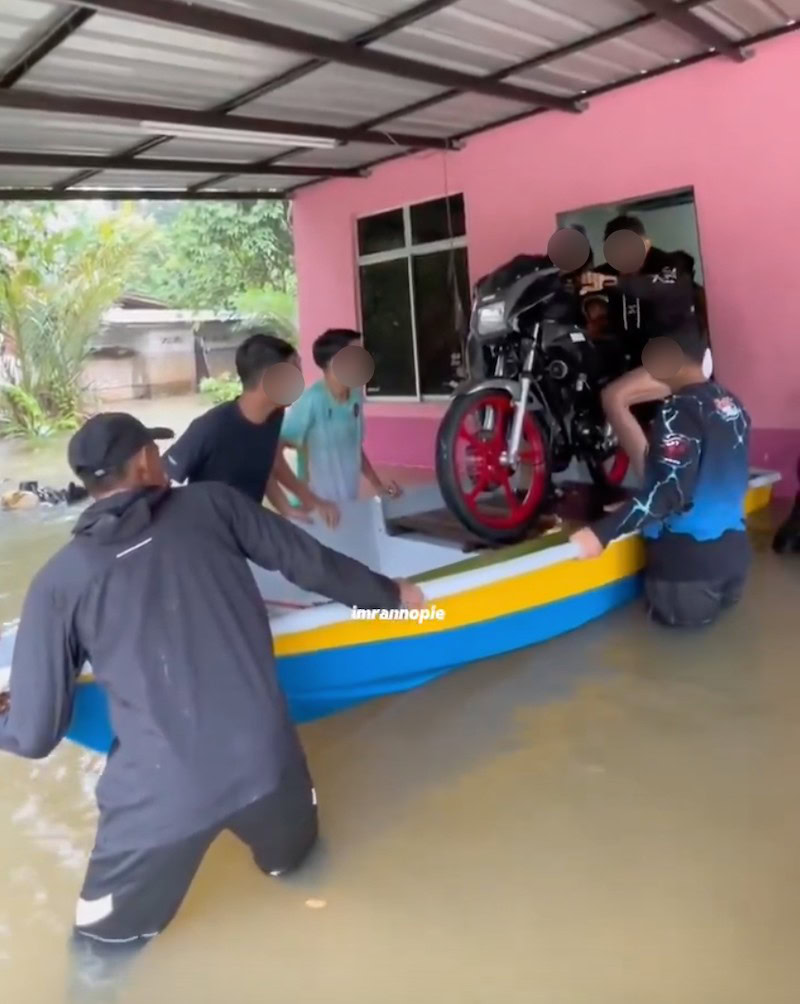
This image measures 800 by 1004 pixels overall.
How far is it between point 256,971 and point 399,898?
0.33 meters

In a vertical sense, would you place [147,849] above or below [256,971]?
above

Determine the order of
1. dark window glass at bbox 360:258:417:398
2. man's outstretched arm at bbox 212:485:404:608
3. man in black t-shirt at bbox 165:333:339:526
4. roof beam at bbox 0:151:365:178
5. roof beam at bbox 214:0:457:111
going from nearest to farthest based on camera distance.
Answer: man's outstretched arm at bbox 212:485:404:608 < man in black t-shirt at bbox 165:333:339:526 < roof beam at bbox 214:0:457:111 < roof beam at bbox 0:151:365:178 < dark window glass at bbox 360:258:417:398

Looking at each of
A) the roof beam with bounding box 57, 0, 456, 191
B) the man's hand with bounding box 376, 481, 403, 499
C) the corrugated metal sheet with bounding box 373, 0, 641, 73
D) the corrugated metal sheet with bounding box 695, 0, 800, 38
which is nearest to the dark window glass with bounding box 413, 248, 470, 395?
the corrugated metal sheet with bounding box 373, 0, 641, 73

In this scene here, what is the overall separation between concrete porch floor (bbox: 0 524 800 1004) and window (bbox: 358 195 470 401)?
458 centimetres

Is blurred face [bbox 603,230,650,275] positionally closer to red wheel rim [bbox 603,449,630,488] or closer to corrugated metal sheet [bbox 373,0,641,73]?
red wheel rim [bbox 603,449,630,488]

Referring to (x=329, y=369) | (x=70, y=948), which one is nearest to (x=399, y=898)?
(x=70, y=948)

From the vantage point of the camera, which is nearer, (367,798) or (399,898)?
(399,898)

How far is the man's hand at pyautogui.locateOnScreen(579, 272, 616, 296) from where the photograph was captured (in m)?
4.28

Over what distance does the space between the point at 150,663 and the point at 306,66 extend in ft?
13.2

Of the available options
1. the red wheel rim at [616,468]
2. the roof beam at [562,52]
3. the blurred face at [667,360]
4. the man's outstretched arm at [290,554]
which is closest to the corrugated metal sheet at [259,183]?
the roof beam at [562,52]

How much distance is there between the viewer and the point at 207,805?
1772 millimetres

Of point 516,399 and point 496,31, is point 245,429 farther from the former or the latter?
point 496,31

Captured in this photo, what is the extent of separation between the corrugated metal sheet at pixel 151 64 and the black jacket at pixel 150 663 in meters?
3.00

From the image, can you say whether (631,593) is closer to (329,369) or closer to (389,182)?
(329,369)
